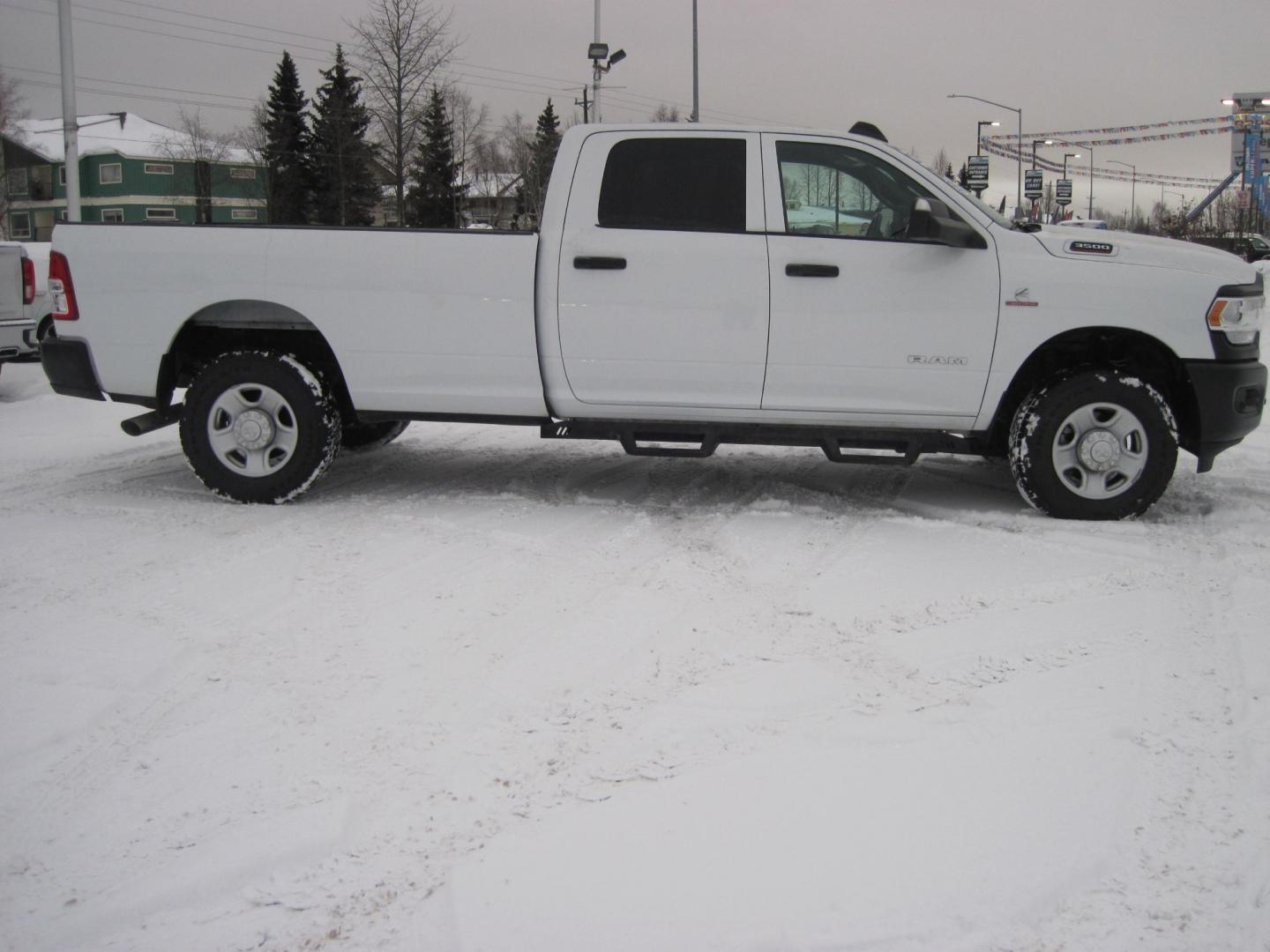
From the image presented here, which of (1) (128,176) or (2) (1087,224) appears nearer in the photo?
(2) (1087,224)

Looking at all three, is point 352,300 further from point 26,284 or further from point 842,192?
point 26,284

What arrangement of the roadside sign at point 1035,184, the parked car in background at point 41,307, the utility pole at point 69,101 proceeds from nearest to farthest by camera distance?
the parked car in background at point 41,307
the utility pole at point 69,101
the roadside sign at point 1035,184

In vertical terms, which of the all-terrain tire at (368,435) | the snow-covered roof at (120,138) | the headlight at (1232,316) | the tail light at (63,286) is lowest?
the all-terrain tire at (368,435)

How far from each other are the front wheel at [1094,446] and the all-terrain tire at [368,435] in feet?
12.7

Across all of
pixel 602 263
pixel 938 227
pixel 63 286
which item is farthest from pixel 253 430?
pixel 938 227

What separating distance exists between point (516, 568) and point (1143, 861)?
116 inches

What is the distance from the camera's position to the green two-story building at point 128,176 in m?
64.3

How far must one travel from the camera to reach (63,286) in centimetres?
584

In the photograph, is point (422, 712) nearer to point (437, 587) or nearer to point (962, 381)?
point (437, 587)

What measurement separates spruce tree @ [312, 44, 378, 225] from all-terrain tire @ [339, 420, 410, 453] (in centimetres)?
4189

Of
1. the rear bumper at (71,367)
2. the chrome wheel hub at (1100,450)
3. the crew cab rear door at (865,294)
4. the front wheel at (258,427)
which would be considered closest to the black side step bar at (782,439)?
the crew cab rear door at (865,294)

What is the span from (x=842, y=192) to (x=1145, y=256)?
5.08 ft

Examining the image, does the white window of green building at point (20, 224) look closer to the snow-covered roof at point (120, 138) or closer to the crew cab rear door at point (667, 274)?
the snow-covered roof at point (120, 138)

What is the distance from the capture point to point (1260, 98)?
161ft
